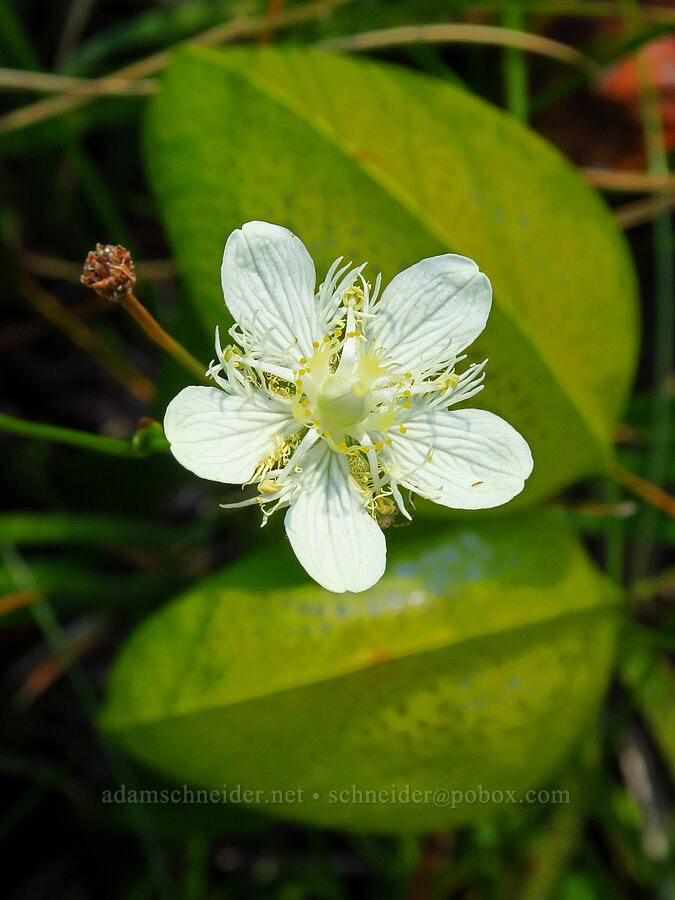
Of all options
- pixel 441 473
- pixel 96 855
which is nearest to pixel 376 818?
pixel 441 473

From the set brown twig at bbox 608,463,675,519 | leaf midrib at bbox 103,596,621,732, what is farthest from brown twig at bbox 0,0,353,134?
leaf midrib at bbox 103,596,621,732

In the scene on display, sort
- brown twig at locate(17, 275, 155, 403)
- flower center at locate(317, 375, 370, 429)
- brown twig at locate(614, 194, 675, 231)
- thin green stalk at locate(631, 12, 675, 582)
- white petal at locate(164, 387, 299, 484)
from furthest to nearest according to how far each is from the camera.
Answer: brown twig at locate(17, 275, 155, 403)
brown twig at locate(614, 194, 675, 231)
thin green stalk at locate(631, 12, 675, 582)
flower center at locate(317, 375, 370, 429)
white petal at locate(164, 387, 299, 484)

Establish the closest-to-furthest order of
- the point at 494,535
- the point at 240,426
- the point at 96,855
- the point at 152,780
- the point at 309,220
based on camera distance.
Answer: the point at 240,426, the point at 309,220, the point at 494,535, the point at 152,780, the point at 96,855

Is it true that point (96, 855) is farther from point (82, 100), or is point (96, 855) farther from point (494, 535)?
point (82, 100)

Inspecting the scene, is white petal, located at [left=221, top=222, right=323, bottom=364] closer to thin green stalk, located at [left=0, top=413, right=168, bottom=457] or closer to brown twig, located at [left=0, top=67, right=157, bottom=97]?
thin green stalk, located at [left=0, top=413, right=168, bottom=457]

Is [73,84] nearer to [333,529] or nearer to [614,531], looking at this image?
[333,529]

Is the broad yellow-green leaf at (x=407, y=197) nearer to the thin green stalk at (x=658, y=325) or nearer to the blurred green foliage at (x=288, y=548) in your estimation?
the blurred green foliage at (x=288, y=548)
